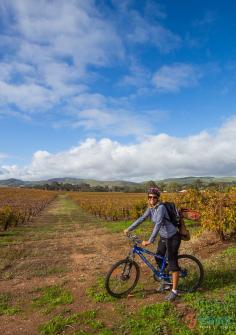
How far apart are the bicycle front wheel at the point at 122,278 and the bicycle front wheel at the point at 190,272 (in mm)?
1070

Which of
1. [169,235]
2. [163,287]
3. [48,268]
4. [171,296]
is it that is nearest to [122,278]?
[163,287]

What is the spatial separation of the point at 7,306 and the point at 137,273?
10.3ft

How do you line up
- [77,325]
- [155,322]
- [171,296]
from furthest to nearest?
[171,296]
[77,325]
[155,322]

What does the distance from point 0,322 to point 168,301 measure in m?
3.55

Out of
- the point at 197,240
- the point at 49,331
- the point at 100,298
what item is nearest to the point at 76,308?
the point at 100,298

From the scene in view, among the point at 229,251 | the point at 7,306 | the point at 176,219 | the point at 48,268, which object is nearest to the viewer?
the point at 176,219

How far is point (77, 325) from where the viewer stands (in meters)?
6.36

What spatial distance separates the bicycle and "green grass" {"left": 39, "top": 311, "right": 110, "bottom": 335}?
3.29 ft

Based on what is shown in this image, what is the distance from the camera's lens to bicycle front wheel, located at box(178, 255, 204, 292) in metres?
7.69

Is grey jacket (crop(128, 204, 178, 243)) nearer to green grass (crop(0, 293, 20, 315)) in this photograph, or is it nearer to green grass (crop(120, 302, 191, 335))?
green grass (crop(120, 302, 191, 335))

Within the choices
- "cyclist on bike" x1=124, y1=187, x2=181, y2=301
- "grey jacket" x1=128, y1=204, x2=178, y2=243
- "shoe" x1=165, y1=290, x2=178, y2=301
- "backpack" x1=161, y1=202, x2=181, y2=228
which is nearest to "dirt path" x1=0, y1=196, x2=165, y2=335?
"shoe" x1=165, y1=290, x2=178, y2=301

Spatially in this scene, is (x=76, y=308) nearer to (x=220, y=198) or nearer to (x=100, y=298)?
(x=100, y=298)

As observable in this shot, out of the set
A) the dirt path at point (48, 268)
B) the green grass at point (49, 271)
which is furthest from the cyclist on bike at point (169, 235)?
the green grass at point (49, 271)

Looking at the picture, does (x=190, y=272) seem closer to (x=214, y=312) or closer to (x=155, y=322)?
(x=214, y=312)
